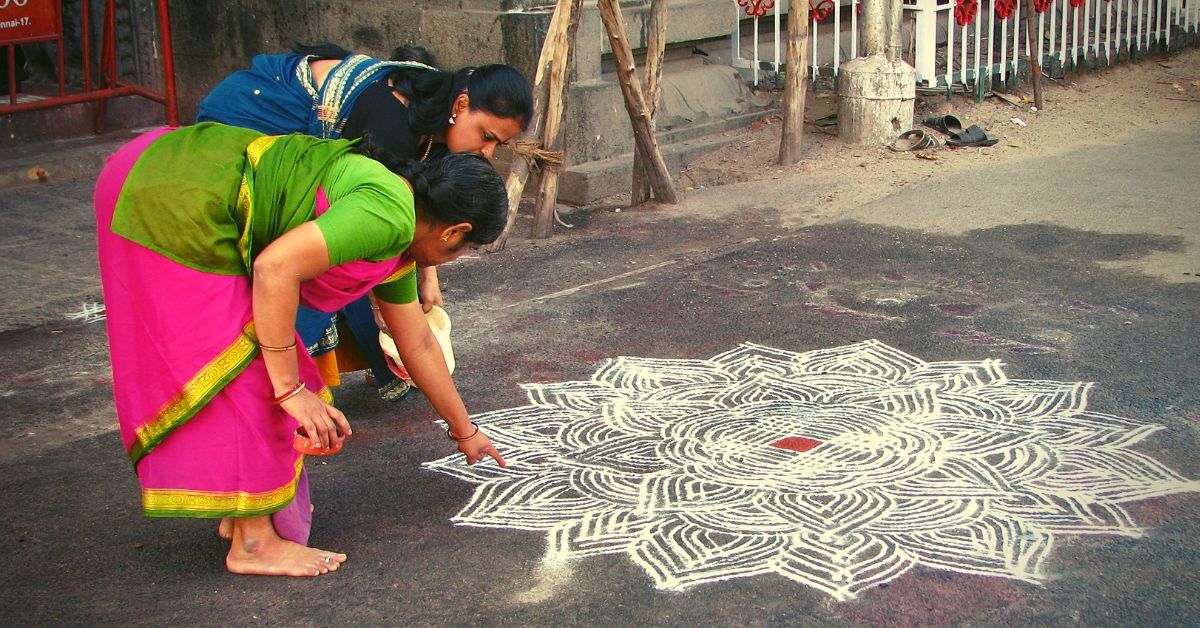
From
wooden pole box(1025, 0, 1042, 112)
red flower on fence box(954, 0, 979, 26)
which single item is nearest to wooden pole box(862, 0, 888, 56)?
red flower on fence box(954, 0, 979, 26)

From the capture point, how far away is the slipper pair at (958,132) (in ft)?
22.8

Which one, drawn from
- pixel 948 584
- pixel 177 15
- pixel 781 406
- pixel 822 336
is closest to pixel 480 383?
pixel 781 406

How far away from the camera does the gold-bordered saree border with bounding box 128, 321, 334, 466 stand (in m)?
2.40

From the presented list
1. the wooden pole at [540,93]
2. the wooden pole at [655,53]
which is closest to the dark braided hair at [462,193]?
the wooden pole at [540,93]

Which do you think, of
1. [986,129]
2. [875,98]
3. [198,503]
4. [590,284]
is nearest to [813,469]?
[198,503]

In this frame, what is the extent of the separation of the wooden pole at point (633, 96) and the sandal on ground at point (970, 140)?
1952 millimetres

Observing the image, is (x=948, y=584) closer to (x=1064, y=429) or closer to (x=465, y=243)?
(x=1064, y=429)

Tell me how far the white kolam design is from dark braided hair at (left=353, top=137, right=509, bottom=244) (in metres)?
0.76

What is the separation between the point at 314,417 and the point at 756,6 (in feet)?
19.2

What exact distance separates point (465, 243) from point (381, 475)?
86cm

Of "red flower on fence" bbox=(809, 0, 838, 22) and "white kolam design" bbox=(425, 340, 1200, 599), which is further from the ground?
"red flower on fence" bbox=(809, 0, 838, 22)

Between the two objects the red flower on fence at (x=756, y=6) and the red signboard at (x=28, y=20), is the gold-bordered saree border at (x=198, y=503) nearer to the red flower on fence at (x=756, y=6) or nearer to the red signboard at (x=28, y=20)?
the red signboard at (x=28, y=20)

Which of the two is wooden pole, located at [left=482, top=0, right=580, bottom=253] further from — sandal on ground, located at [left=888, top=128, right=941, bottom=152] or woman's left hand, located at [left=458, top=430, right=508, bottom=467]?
woman's left hand, located at [left=458, top=430, right=508, bottom=467]

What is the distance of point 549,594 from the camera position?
2488mm
